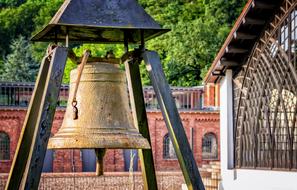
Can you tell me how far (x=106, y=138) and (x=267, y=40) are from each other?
51.1 ft

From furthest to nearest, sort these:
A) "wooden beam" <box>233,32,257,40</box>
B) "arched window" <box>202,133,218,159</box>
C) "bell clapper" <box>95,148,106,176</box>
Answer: "arched window" <box>202,133,218,159</box> → "wooden beam" <box>233,32,257,40</box> → "bell clapper" <box>95,148,106,176</box>

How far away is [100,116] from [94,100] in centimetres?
20

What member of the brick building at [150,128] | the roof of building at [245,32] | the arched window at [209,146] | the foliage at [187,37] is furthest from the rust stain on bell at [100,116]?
the foliage at [187,37]

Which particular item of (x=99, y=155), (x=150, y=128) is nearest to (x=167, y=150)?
(x=150, y=128)

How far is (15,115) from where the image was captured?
1714 inches

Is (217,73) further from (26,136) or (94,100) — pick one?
(26,136)

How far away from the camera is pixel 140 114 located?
396 inches

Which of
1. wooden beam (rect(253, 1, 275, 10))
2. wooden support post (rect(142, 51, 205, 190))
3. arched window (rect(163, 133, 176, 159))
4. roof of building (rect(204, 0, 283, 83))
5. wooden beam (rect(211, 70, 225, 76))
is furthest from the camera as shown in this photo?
arched window (rect(163, 133, 176, 159))

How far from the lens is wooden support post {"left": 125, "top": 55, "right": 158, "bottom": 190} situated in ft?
32.1

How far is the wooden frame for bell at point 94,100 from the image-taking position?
343 inches

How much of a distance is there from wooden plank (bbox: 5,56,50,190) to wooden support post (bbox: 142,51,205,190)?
1055 mm

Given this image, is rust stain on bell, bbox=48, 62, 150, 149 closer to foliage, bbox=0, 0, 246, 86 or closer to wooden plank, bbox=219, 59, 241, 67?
wooden plank, bbox=219, 59, 241, 67

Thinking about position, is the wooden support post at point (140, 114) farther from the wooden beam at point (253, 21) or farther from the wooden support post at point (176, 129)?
the wooden beam at point (253, 21)

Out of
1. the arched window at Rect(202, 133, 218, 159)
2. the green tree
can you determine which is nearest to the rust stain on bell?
the arched window at Rect(202, 133, 218, 159)
